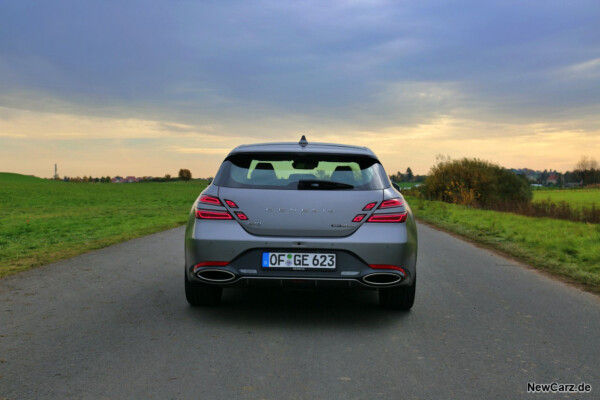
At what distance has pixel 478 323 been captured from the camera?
16.5 feet

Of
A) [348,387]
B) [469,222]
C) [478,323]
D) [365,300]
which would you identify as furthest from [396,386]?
[469,222]

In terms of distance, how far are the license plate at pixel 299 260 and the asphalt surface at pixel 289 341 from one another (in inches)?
21.6

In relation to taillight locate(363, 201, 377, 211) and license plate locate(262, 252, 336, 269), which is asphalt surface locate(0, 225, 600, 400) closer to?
license plate locate(262, 252, 336, 269)

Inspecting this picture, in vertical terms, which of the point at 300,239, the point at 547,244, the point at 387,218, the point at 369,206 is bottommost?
the point at 547,244

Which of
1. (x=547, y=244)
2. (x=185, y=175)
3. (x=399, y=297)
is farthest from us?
(x=185, y=175)

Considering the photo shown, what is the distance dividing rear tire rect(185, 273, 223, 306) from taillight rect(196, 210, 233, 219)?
761mm

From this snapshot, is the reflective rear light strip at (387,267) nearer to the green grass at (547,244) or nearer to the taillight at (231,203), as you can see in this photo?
the taillight at (231,203)

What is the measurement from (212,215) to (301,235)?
2.65ft

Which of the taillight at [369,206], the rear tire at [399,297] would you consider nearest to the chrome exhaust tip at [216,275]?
the taillight at [369,206]

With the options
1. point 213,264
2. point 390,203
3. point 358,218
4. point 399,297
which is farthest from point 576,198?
point 213,264

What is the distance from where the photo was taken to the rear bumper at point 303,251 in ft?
15.6

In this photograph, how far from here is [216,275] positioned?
4867 mm

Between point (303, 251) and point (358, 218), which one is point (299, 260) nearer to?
point (303, 251)

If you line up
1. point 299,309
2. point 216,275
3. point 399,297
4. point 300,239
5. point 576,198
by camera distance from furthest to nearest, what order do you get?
point 576,198 → point 299,309 → point 399,297 → point 216,275 → point 300,239
